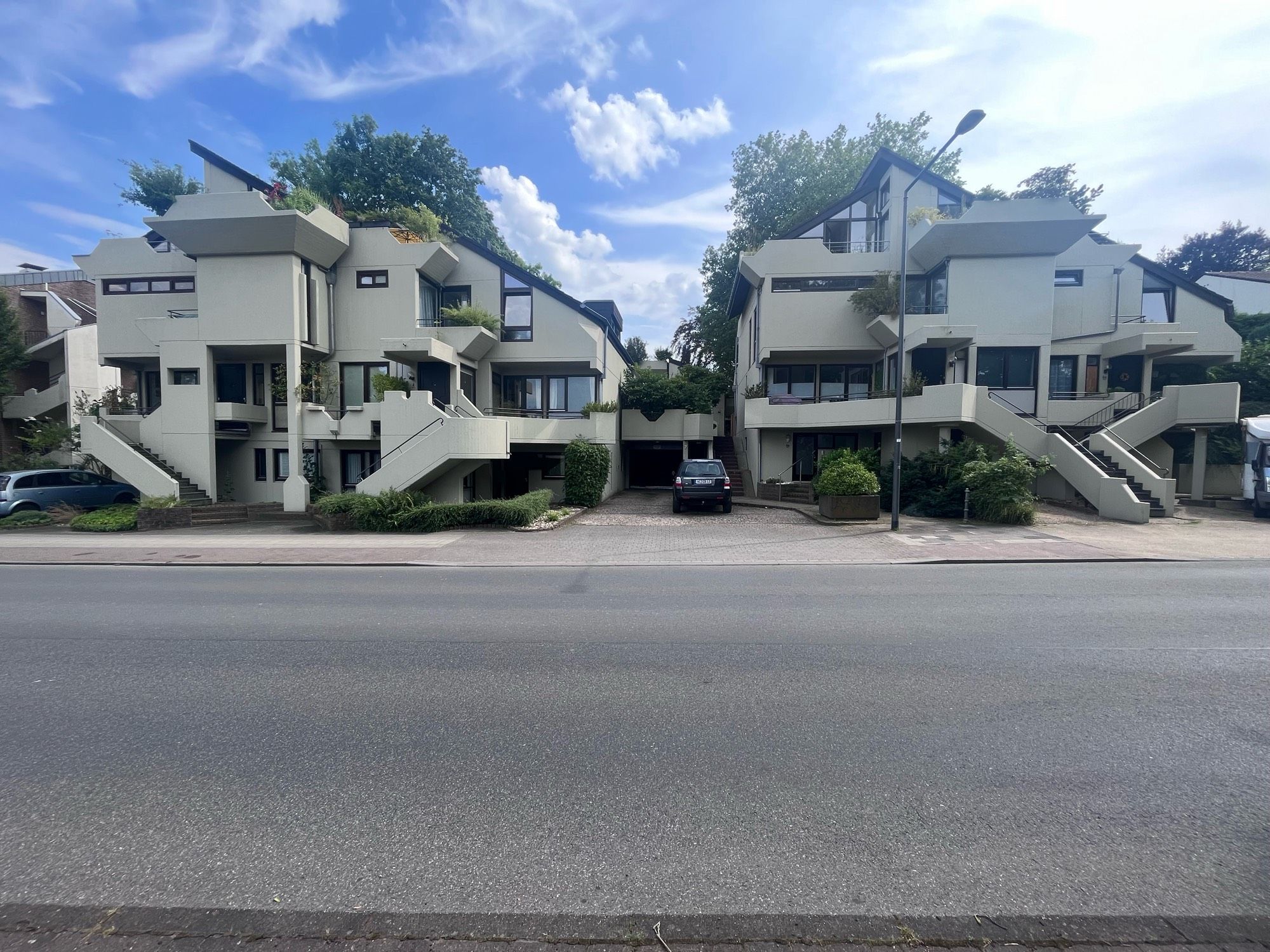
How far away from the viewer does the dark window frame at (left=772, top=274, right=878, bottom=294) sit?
24.7 meters

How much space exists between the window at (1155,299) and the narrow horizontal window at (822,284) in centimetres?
1142

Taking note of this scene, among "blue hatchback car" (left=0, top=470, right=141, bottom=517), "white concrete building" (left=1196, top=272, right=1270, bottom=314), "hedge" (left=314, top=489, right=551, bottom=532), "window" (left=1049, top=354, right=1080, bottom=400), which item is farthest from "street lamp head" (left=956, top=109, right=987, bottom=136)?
"white concrete building" (left=1196, top=272, right=1270, bottom=314)

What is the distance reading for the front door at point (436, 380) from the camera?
71.6 ft

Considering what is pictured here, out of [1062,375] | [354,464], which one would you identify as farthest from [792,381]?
[354,464]

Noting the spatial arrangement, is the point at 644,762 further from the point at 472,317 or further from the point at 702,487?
the point at 472,317

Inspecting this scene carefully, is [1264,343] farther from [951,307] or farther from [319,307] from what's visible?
[319,307]

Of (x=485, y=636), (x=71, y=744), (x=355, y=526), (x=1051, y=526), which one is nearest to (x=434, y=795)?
(x=71, y=744)

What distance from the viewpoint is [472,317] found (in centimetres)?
2159

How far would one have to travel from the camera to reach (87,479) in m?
19.7

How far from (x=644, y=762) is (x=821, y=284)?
2462cm

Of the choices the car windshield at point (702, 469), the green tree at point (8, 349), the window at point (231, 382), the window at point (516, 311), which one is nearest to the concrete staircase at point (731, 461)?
the car windshield at point (702, 469)

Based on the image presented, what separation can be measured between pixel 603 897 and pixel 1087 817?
8.77 ft

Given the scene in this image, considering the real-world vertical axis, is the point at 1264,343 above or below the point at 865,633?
above

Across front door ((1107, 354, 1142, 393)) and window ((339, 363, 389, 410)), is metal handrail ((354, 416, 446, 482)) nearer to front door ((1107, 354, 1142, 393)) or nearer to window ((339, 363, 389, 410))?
window ((339, 363, 389, 410))
